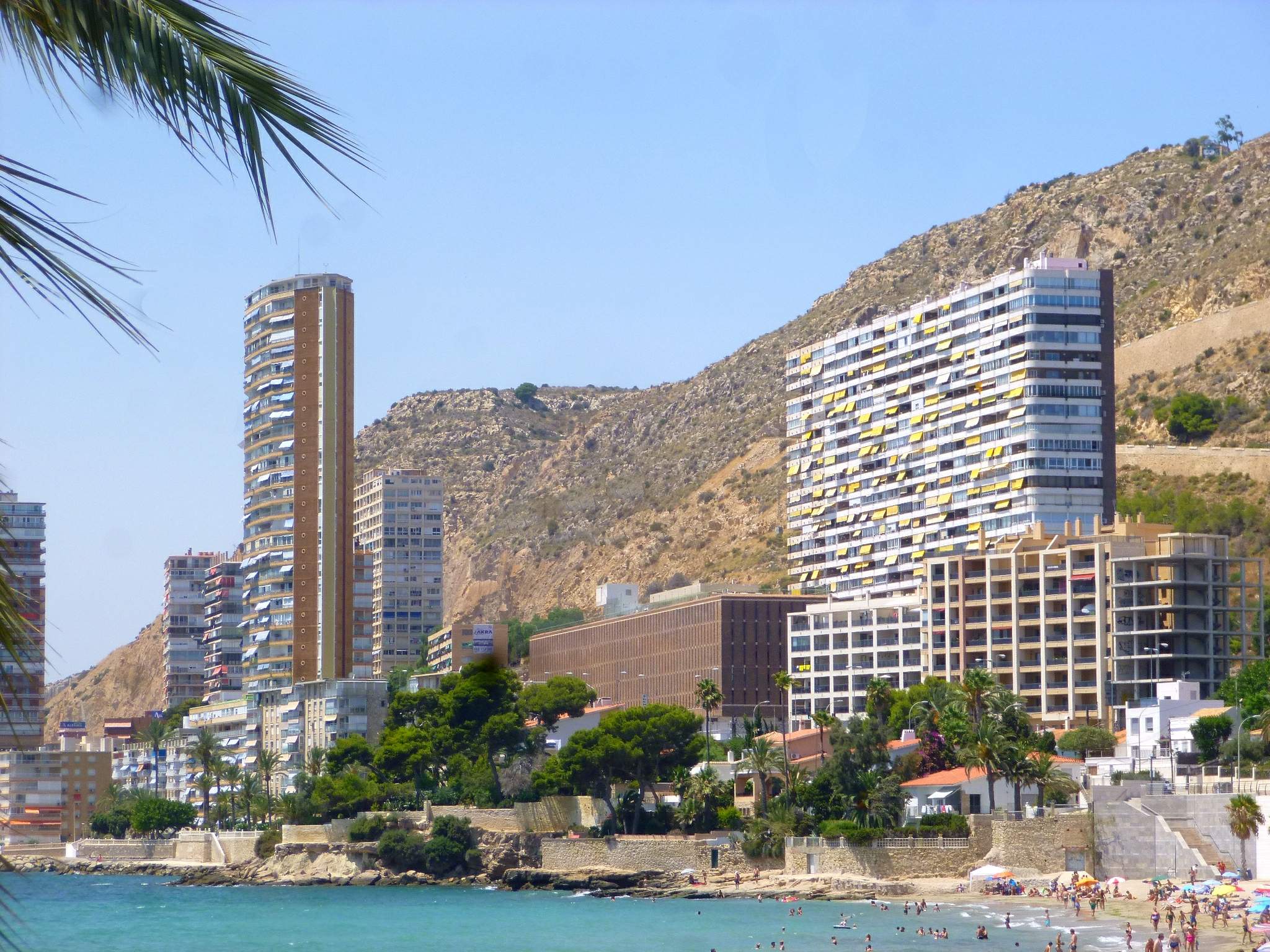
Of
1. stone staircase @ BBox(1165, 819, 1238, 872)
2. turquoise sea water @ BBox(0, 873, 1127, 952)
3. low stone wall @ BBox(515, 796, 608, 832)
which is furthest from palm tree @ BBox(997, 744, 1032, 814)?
low stone wall @ BBox(515, 796, 608, 832)

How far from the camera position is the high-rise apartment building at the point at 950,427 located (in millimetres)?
146000

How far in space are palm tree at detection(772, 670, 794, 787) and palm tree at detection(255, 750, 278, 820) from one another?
141 feet

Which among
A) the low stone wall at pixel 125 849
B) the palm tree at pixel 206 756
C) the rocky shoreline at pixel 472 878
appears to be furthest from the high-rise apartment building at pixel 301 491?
the rocky shoreline at pixel 472 878

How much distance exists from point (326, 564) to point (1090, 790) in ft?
324

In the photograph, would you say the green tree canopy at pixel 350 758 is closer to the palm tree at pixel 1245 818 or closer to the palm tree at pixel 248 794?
the palm tree at pixel 248 794

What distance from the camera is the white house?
99500 millimetres

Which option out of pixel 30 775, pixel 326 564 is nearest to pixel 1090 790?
pixel 326 564

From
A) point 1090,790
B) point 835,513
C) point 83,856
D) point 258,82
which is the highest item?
point 835,513

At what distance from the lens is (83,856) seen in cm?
16900

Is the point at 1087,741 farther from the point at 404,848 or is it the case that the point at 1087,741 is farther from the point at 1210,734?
the point at 404,848

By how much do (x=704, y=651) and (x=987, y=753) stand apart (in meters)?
59.4

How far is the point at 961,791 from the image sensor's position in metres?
101

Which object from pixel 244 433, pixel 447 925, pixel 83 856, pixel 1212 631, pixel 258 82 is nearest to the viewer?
pixel 258 82

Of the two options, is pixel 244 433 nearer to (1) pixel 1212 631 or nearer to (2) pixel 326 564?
(2) pixel 326 564
